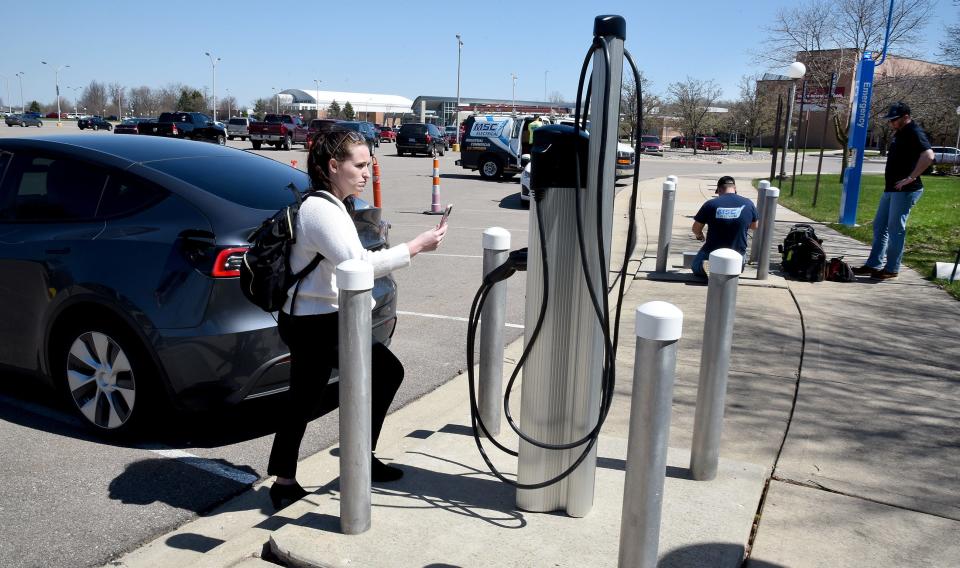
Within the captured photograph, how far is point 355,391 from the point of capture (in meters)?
2.82

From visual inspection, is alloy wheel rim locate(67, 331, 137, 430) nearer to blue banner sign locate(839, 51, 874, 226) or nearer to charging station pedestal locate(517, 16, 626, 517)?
charging station pedestal locate(517, 16, 626, 517)

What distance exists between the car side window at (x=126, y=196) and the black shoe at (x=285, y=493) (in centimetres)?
174

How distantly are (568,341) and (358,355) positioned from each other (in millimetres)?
789

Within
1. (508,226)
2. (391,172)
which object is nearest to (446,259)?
(508,226)

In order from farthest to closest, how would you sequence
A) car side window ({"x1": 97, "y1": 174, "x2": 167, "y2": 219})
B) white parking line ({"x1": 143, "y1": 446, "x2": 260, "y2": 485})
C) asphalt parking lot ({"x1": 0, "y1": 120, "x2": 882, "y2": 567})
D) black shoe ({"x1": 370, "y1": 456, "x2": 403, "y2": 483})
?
car side window ({"x1": 97, "y1": 174, "x2": 167, "y2": 219}), white parking line ({"x1": 143, "y1": 446, "x2": 260, "y2": 485}), black shoe ({"x1": 370, "y1": 456, "x2": 403, "y2": 483}), asphalt parking lot ({"x1": 0, "y1": 120, "x2": 882, "y2": 567})

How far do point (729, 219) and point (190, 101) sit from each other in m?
105

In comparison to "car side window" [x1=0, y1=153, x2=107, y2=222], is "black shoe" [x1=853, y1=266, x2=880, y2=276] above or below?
below

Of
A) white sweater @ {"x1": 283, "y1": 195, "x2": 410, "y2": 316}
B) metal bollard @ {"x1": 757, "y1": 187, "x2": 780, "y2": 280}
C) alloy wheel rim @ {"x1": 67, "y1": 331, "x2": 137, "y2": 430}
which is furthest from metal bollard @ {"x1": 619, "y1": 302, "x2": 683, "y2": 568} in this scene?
metal bollard @ {"x1": 757, "y1": 187, "x2": 780, "y2": 280}

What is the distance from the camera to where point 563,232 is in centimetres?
286

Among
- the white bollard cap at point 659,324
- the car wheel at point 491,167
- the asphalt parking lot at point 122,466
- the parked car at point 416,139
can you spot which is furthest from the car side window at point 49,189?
the parked car at point 416,139

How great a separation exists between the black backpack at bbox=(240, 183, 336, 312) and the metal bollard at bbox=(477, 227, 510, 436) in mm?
1184

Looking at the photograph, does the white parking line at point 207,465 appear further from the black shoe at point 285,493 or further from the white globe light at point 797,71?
the white globe light at point 797,71

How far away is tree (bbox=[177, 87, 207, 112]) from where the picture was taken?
10112cm

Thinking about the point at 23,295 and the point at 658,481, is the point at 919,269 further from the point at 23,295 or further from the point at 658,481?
the point at 23,295
